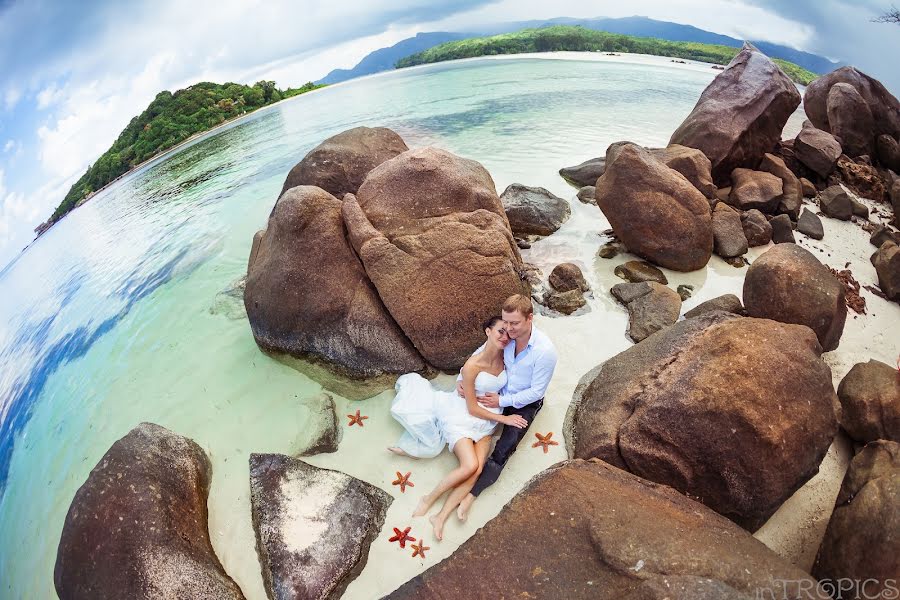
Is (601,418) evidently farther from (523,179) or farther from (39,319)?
(39,319)

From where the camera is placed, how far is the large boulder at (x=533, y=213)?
26.5ft

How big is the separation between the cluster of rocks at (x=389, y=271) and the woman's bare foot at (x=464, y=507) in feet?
5.57

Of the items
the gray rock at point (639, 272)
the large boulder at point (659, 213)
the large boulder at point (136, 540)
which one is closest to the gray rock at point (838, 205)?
the large boulder at point (659, 213)

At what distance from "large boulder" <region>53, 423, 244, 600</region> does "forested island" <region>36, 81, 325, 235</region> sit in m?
21.1

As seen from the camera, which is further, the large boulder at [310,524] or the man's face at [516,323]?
the man's face at [516,323]

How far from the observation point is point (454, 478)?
382 centimetres

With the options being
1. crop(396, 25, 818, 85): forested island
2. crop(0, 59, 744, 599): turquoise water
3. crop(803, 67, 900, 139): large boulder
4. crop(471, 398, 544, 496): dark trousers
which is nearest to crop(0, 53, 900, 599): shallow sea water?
crop(0, 59, 744, 599): turquoise water

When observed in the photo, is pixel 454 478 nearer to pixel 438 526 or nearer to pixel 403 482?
pixel 438 526

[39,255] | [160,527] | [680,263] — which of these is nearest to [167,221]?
[39,255]

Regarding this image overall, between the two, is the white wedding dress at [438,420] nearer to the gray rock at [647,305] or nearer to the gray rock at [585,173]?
the gray rock at [647,305]

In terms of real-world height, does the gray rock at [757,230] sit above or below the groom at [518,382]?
below

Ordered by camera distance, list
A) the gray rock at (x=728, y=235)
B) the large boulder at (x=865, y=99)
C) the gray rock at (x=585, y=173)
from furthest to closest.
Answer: the large boulder at (x=865, y=99)
the gray rock at (x=585, y=173)
the gray rock at (x=728, y=235)

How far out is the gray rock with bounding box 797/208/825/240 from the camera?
744cm

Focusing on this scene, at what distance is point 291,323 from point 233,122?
28314 mm
